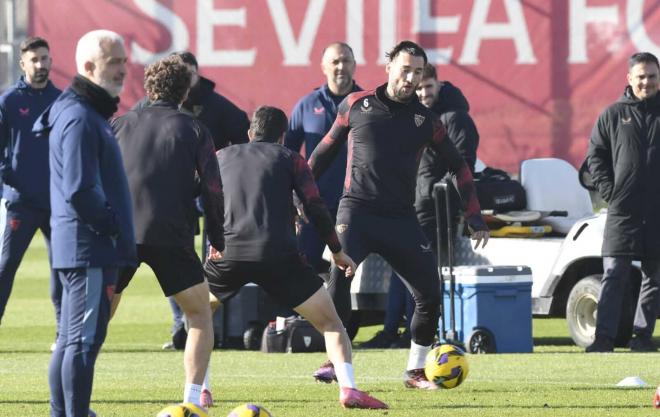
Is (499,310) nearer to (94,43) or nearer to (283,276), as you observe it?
(283,276)

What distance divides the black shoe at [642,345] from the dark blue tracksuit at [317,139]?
2427 mm

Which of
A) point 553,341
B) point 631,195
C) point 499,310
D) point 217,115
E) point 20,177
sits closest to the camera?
point 20,177

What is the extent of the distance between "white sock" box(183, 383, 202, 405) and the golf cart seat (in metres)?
6.22

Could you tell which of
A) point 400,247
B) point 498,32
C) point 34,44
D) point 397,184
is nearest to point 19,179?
point 34,44

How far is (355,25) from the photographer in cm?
2436

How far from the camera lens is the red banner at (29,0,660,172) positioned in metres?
23.9

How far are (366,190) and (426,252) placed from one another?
52 cm

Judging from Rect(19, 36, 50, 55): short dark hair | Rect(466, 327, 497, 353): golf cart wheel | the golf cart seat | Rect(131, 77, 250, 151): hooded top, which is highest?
Rect(19, 36, 50, 55): short dark hair

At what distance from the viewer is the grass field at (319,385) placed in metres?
9.96

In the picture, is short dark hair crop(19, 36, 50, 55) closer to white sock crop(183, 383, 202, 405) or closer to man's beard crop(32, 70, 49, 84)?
man's beard crop(32, 70, 49, 84)

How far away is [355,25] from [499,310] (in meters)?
11.1

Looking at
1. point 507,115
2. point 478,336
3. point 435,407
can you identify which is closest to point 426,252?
point 435,407

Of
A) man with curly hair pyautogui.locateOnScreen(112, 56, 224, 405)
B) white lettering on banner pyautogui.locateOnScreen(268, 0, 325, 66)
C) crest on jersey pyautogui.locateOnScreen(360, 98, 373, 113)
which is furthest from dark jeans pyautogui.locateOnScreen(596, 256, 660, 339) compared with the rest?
white lettering on banner pyautogui.locateOnScreen(268, 0, 325, 66)

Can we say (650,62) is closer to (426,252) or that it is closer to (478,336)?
(478,336)
